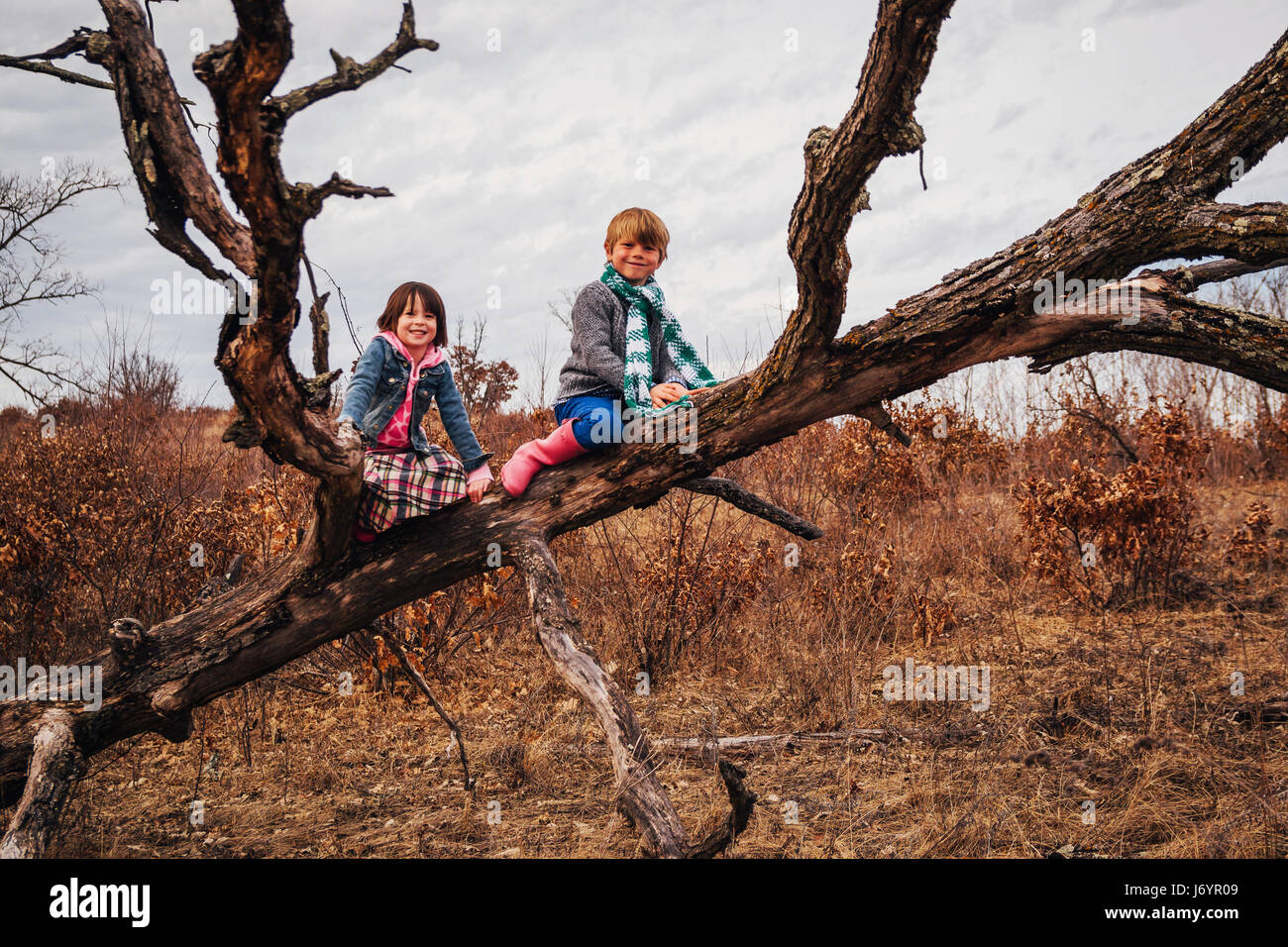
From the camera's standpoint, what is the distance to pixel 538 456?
11.3 ft

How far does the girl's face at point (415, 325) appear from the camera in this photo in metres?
3.42

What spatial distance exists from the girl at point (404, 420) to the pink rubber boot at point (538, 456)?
0.47ft

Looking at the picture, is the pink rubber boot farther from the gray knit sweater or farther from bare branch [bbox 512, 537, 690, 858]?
bare branch [bbox 512, 537, 690, 858]

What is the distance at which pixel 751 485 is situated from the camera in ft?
23.9

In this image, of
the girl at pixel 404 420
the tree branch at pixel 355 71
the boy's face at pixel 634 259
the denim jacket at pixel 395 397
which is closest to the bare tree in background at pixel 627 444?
the tree branch at pixel 355 71

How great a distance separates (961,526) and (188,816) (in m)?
6.07

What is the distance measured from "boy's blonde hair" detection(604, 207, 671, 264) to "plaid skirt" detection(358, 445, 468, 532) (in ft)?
3.73

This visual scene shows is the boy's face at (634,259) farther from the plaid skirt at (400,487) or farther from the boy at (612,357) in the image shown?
the plaid skirt at (400,487)

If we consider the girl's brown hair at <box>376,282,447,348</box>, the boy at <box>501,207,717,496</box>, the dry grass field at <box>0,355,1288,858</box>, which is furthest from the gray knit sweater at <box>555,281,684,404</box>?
the dry grass field at <box>0,355,1288,858</box>

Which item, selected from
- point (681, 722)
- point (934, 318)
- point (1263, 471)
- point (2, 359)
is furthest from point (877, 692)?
point (2, 359)

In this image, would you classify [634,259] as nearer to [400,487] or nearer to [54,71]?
[400,487]

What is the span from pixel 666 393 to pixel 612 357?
25 centimetres

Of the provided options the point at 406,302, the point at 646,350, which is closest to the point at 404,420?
the point at 406,302
